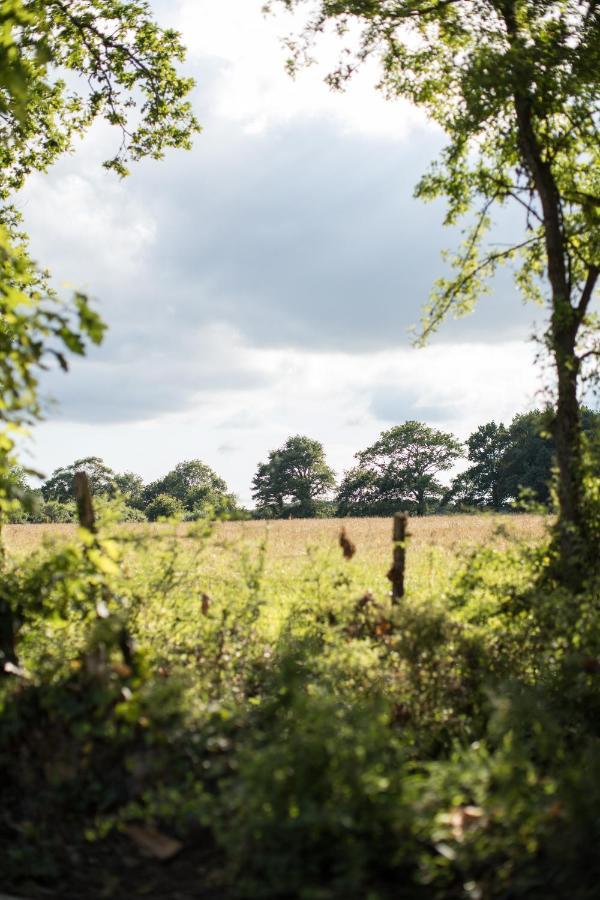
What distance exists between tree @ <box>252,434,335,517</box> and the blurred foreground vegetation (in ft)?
247

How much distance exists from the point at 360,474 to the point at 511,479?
13.5 meters

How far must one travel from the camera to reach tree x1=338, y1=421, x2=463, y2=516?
7600 cm

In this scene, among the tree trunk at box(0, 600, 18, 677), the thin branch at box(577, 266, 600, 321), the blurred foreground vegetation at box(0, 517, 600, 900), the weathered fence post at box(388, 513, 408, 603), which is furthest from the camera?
the thin branch at box(577, 266, 600, 321)

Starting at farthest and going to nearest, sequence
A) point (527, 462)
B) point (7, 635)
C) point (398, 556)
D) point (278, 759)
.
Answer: point (527, 462), point (398, 556), point (7, 635), point (278, 759)

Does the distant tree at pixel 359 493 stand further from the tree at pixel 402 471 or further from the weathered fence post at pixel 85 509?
the weathered fence post at pixel 85 509

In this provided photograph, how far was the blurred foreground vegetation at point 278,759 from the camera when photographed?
4680mm

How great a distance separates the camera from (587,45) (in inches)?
501

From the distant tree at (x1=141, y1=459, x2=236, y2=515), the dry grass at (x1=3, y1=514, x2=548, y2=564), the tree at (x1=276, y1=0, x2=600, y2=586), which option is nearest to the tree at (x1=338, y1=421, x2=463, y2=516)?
the distant tree at (x1=141, y1=459, x2=236, y2=515)

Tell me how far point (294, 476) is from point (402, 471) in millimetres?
12190

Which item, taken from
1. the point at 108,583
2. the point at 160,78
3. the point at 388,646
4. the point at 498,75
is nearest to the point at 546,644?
the point at 388,646

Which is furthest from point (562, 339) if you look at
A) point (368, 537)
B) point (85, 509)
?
point (368, 537)

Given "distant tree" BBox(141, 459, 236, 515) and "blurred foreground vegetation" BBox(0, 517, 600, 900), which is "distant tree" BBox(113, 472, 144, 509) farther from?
"blurred foreground vegetation" BBox(0, 517, 600, 900)

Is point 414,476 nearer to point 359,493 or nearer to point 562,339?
point 359,493

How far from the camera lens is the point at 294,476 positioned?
8625cm
